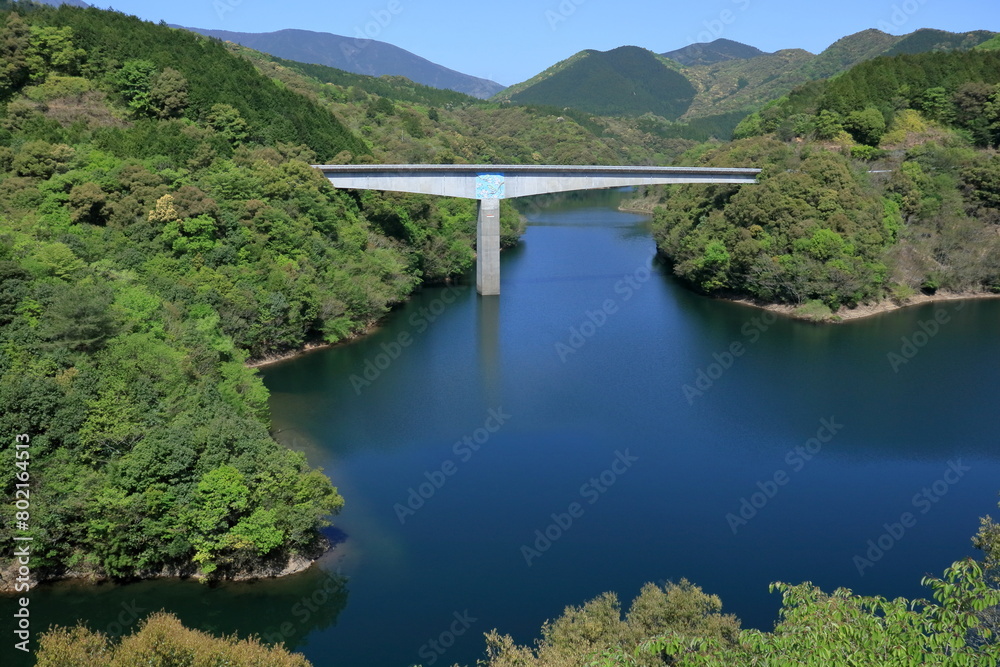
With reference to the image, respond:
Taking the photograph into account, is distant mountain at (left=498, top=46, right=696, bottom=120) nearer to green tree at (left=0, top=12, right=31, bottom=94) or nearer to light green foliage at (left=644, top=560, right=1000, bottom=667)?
green tree at (left=0, top=12, right=31, bottom=94)

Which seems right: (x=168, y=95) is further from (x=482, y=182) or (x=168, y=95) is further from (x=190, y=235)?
(x=482, y=182)

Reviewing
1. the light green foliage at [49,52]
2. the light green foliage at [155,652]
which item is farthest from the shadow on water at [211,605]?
the light green foliage at [49,52]

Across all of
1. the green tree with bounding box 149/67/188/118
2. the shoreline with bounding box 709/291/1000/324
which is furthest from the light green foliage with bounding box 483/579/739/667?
the green tree with bounding box 149/67/188/118

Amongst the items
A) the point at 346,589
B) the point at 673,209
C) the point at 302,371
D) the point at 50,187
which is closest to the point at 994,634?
the point at 346,589

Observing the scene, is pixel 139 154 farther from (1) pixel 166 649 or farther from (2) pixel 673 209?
(2) pixel 673 209

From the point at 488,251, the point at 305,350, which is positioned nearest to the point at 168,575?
the point at 305,350
